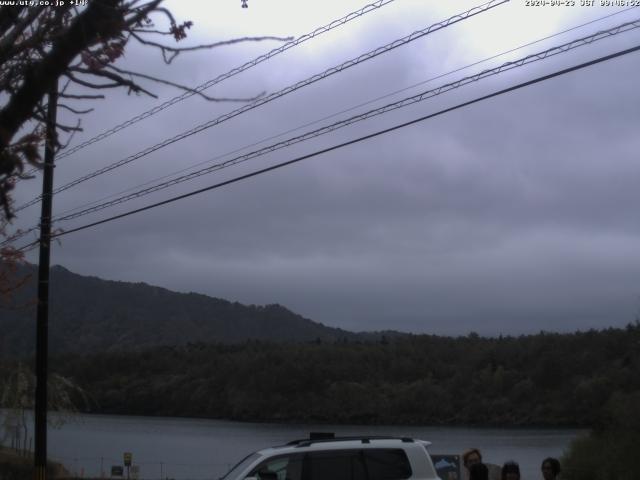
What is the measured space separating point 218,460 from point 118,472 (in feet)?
16.9

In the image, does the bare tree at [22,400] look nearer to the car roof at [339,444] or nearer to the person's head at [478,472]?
the car roof at [339,444]

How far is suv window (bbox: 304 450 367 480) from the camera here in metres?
12.0

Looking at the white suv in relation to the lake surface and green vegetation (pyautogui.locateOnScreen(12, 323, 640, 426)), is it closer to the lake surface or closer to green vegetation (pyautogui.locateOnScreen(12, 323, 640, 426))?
the lake surface

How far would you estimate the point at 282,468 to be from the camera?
39.1ft

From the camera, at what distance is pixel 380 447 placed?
1231 centimetres

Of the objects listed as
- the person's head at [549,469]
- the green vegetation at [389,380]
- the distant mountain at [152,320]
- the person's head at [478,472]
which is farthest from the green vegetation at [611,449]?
the distant mountain at [152,320]

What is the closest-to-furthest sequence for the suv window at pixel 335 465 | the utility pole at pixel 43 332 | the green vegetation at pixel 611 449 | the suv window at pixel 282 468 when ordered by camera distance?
1. the suv window at pixel 282 468
2. the suv window at pixel 335 465
3. the utility pole at pixel 43 332
4. the green vegetation at pixel 611 449

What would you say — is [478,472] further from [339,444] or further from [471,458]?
[339,444]

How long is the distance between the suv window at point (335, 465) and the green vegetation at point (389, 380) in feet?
95.8

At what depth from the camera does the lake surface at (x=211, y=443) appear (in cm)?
3272

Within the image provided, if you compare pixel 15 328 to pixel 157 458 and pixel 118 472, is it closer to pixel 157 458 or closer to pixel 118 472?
pixel 157 458

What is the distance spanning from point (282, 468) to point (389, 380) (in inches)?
1677

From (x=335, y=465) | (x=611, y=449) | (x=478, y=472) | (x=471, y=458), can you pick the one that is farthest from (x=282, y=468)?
(x=611, y=449)

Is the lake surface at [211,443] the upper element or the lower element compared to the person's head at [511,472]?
lower
